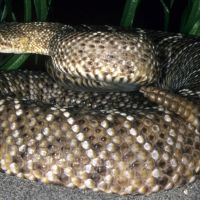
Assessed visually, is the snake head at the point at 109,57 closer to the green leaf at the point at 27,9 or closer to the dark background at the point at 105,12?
the green leaf at the point at 27,9

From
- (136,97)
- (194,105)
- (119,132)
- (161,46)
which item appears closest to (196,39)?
(161,46)

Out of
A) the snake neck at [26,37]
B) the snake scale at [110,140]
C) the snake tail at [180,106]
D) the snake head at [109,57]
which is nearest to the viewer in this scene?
the snake scale at [110,140]

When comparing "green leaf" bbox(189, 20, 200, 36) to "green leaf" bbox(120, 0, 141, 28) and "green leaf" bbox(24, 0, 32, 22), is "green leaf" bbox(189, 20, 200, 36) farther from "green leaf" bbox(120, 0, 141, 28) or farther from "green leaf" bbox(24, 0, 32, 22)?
"green leaf" bbox(24, 0, 32, 22)

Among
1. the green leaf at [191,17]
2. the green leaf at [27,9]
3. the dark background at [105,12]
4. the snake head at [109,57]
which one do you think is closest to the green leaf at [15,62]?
the green leaf at [27,9]

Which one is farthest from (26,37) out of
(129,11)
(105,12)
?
(105,12)

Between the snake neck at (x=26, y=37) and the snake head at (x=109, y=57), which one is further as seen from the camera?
the snake neck at (x=26, y=37)

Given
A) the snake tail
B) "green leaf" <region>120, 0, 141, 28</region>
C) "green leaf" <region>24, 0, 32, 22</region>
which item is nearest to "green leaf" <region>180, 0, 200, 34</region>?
"green leaf" <region>120, 0, 141, 28</region>
